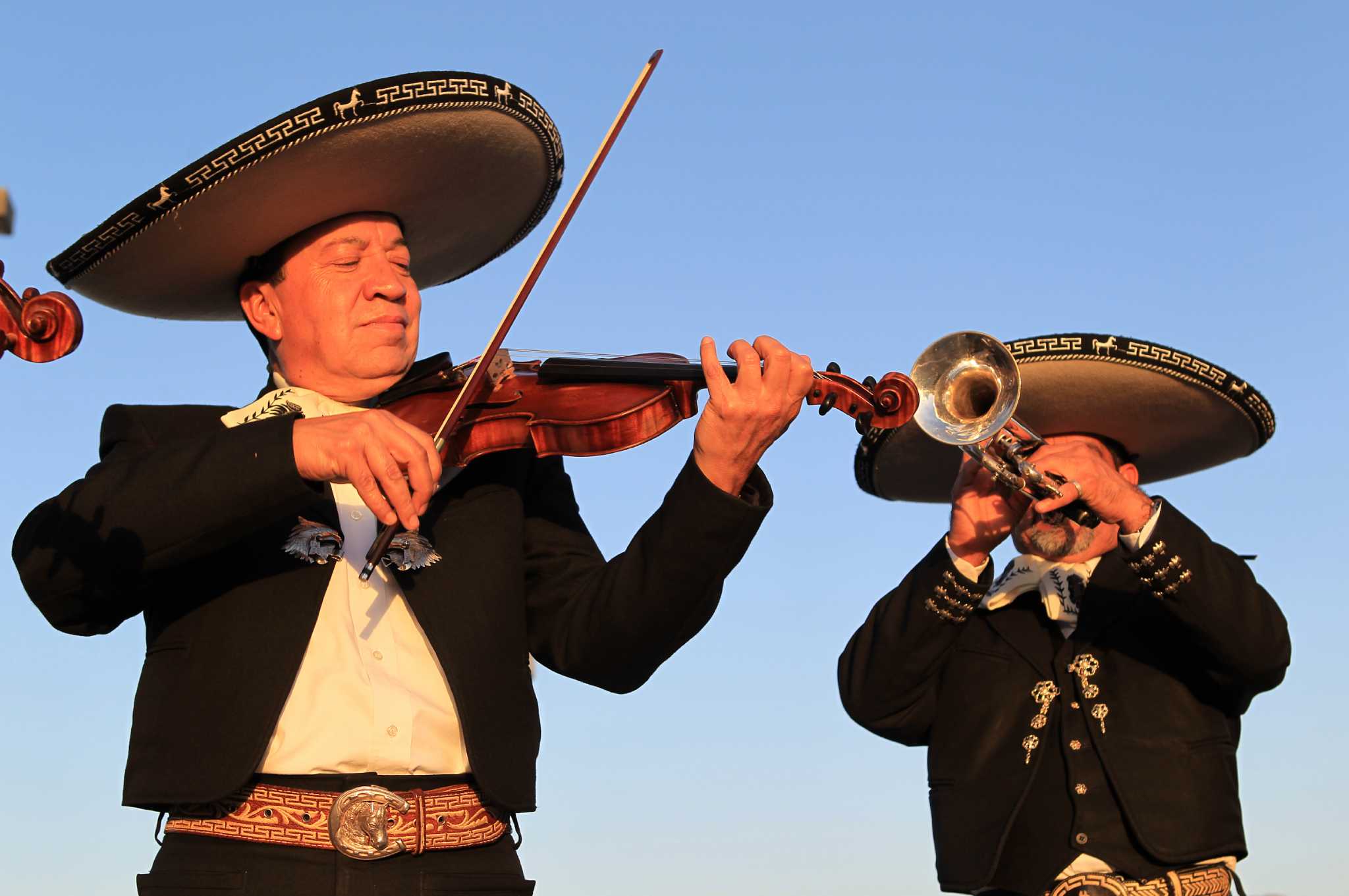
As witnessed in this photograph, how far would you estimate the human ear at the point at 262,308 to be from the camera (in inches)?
195

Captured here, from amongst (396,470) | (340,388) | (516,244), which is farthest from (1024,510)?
(396,470)

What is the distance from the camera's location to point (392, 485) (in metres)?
3.73

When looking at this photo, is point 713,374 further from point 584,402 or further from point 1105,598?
point 1105,598

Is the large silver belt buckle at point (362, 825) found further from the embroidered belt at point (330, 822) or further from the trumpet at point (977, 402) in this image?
the trumpet at point (977, 402)

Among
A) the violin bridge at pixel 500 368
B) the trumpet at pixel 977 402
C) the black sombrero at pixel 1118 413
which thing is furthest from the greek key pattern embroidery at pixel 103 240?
the black sombrero at pixel 1118 413

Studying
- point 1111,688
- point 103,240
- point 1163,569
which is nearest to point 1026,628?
point 1111,688

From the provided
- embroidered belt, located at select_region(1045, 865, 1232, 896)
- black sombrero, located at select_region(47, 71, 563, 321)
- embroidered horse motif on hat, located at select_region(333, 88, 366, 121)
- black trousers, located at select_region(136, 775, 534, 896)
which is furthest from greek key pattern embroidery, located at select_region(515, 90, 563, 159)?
embroidered belt, located at select_region(1045, 865, 1232, 896)

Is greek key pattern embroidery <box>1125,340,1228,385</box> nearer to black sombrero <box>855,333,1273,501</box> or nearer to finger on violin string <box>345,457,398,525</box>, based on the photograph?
black sombrero <box>855,333,1273,501</box>

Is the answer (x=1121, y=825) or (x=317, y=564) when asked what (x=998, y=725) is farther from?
(x=317, y=564)

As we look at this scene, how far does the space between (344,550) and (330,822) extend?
693 millimetres

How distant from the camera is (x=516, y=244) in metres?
5.60

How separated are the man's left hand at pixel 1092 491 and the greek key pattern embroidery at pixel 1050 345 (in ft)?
1.99

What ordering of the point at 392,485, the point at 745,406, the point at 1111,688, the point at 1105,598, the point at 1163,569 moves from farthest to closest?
the point at 1105,598 < the point at 1111,688 < the point at 1163,569 < the point at 745,406 < the point at 392,485

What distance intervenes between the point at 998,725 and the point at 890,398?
68.6 inches
